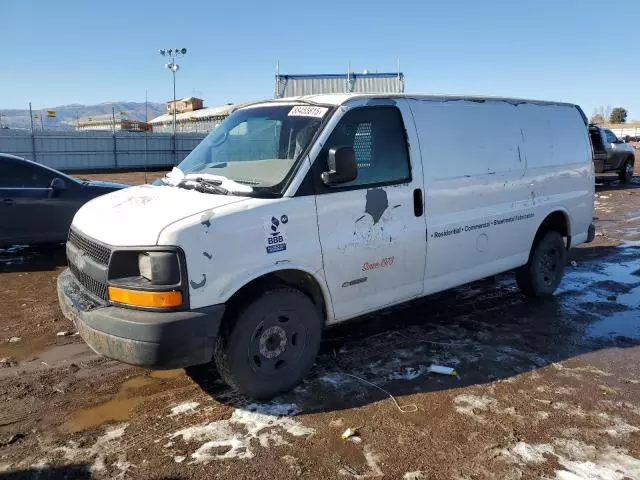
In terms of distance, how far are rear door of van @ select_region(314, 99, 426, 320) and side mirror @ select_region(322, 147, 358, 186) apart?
0.24ft

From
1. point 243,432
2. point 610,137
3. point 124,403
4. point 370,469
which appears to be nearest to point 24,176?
point 124,403

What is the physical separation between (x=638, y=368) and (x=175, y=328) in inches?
149

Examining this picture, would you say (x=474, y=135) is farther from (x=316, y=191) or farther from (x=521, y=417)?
(x=521, y=417)

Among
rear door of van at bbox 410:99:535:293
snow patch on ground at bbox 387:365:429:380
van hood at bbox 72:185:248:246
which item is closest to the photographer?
van hood at bbox 72:185:248:246

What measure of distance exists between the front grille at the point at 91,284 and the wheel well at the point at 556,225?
4634 millimetres

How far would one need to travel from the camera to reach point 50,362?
14.9ft

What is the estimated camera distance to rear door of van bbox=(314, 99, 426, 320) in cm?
399

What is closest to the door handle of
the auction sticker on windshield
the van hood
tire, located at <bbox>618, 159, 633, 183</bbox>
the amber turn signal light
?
the auction sticker on windshield

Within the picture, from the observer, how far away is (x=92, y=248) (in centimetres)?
375

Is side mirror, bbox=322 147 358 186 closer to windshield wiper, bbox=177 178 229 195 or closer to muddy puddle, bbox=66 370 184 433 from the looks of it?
windshield wiper, bbox=177 178 229 195

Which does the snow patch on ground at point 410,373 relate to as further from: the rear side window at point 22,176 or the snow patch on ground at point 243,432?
the rear side window at point 22,176

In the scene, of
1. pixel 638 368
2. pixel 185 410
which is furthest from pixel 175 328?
pixel 638 368

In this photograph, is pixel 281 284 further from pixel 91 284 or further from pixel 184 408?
pixel 91 284

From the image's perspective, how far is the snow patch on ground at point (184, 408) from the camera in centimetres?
368
